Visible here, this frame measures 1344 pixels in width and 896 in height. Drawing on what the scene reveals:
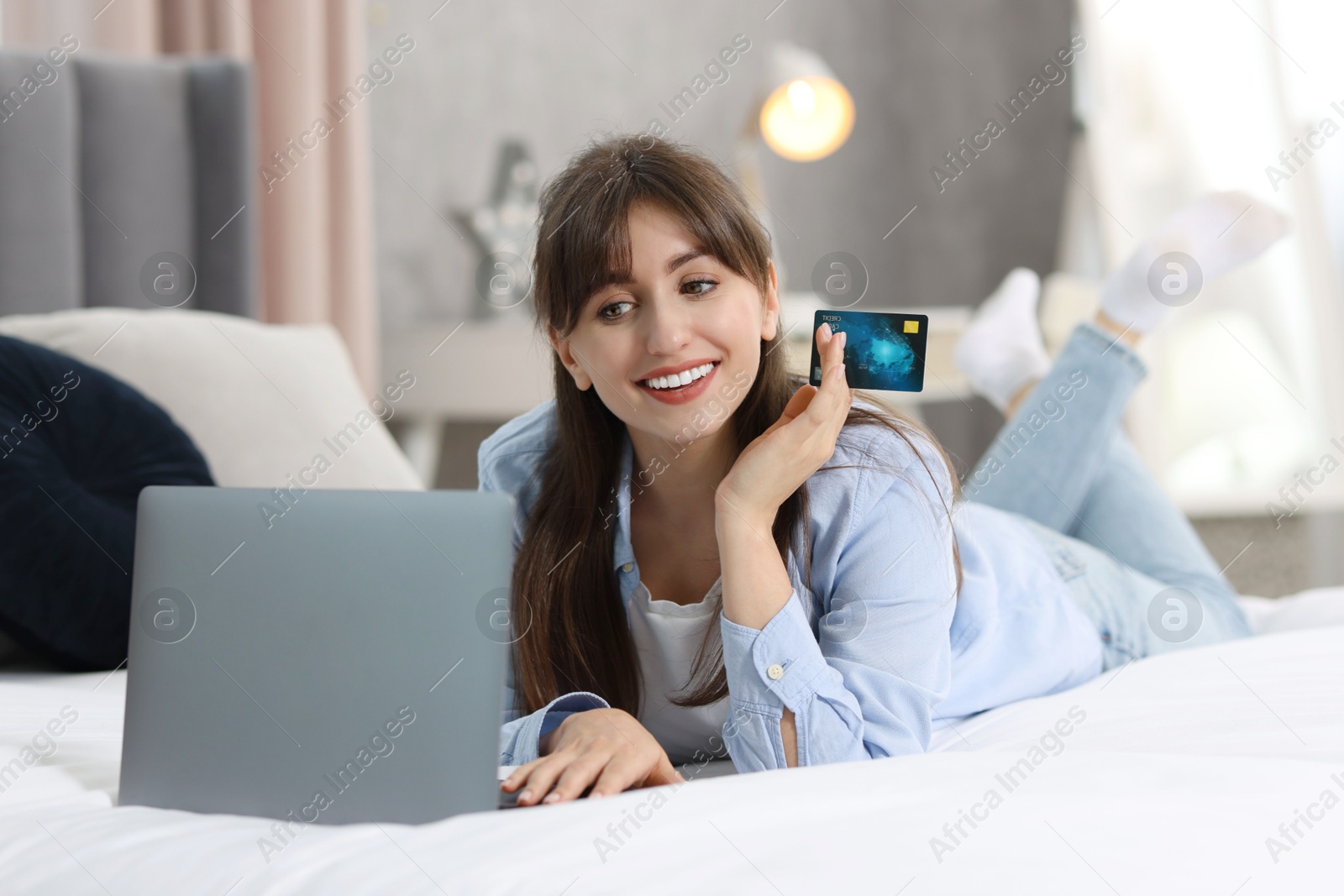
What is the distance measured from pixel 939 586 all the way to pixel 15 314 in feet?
4.60

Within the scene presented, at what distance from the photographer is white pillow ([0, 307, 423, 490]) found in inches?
48.8

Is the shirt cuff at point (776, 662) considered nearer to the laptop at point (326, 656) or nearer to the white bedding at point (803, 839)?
the white bedding at point (803, 839)

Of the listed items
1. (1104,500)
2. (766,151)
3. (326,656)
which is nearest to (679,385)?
(326,656)

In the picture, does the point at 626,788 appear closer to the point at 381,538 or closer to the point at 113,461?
the point at 381,538

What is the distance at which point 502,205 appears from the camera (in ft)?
8.70

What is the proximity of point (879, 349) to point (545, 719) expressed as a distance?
0.36 m

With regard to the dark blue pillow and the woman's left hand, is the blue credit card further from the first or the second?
the dark blue pillow

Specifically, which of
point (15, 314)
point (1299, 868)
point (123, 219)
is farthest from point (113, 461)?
point (1299, 868)

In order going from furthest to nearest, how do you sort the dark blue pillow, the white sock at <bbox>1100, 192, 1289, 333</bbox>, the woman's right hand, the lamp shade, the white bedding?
1. the lamp shade
2. the white sock at <bbox>1100, 192, 1289, 333</bbox>
3. the dark blue pillow
4. the woman's right hand
5. the white bedding

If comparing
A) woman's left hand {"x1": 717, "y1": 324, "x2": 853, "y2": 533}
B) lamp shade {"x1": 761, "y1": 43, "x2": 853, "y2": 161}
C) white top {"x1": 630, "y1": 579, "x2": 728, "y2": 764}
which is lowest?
white top {"x1": 630, "y1": 579, "x2": 728, "y2": 764}

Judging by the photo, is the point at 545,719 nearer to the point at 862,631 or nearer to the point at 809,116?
the point at 862,631

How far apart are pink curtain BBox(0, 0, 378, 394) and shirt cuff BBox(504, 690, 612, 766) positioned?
1.49 meters

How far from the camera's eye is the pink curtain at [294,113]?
1.85 meters

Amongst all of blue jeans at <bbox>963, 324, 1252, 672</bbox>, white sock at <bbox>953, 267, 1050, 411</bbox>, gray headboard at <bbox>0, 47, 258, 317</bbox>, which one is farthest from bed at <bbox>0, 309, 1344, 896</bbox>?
gray headboard at <bbox>0, 47, 258, 317</bbox>
